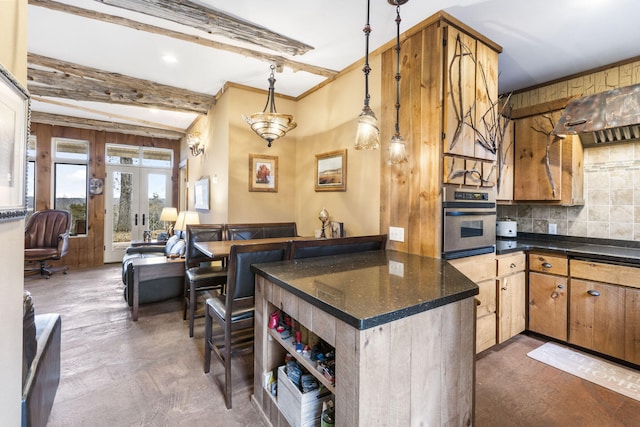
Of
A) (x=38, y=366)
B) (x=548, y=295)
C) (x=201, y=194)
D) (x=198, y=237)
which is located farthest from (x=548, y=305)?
(x=201, y=194)

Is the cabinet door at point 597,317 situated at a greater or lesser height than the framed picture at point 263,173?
lesser

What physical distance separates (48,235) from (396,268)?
6.42 metres

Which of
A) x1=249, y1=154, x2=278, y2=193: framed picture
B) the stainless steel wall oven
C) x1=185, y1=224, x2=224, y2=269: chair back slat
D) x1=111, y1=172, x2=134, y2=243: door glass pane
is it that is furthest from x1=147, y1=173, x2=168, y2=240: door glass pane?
the stainless steel wall oven

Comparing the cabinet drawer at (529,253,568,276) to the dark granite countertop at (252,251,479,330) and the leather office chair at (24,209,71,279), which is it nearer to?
the dark granite countertop at (252,251,479,330)

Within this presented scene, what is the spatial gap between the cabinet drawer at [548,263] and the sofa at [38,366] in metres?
3.72

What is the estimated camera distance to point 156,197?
272 inches

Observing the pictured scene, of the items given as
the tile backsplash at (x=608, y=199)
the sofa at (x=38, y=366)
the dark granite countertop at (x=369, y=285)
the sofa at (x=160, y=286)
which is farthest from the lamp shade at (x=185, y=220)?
the tile backsplash at (x=608, y=199)

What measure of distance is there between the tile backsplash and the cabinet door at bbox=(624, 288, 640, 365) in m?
0.76

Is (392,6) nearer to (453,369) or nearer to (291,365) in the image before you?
(453,369)

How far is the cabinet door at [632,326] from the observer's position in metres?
2.30

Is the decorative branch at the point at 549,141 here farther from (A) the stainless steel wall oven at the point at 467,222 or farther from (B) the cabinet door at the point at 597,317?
(B) the cabinet door at the point at 597,317

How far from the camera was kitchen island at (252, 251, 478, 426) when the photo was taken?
3.42ft

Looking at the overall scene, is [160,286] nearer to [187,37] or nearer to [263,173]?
[263,173]

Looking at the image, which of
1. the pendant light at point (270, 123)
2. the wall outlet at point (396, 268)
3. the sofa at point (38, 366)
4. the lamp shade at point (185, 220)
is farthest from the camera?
the lamp shade at point (185, 220)
